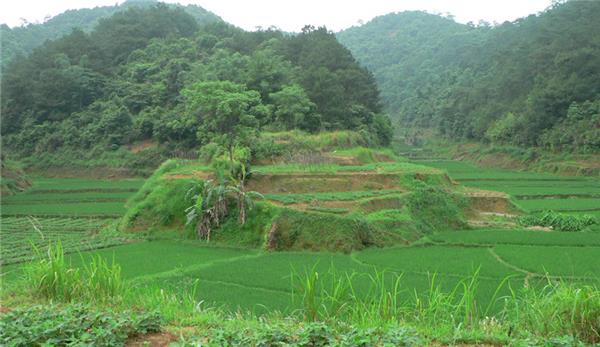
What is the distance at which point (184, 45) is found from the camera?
160 feet

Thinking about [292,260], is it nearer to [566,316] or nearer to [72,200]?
[566,316]

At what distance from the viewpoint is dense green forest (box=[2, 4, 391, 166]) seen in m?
34.6

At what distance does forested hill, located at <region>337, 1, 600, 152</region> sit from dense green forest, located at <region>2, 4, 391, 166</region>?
41.5 ft

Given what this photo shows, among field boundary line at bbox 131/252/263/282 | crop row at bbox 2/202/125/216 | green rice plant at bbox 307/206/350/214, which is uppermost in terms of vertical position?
green rice plant at bbox 307/206/350/214

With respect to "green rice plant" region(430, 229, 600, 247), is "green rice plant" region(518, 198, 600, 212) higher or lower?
lower

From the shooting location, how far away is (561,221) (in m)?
18.7

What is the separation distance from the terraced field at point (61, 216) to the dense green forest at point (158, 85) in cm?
697

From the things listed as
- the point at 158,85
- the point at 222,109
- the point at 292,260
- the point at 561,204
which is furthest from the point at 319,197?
the point at 158,85

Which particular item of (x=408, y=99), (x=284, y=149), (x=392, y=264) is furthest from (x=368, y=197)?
(x=408, y=99)

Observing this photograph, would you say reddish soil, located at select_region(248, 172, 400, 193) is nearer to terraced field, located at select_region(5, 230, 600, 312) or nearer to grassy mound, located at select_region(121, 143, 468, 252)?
grassy mound, located at select_region(121, 143, 468, 252)

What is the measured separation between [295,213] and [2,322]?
11540 mm

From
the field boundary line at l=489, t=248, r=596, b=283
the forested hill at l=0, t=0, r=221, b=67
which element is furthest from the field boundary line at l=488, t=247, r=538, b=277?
the forested hill at l=0, t=0, r=221, b=67

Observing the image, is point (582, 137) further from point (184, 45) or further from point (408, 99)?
point (408, 99)

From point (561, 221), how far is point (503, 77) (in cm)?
3891
